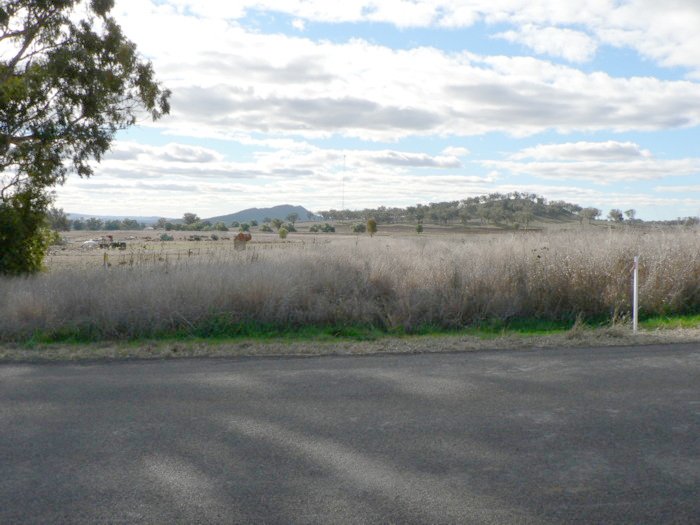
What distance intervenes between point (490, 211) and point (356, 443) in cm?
4111

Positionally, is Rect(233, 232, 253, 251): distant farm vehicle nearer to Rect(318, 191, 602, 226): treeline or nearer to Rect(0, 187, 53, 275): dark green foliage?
Rect(0, 187, 53, 275): dark green foliage

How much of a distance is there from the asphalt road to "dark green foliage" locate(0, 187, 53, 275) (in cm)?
1101

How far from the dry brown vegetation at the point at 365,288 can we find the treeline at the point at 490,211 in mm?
22080

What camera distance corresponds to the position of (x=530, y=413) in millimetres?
7426

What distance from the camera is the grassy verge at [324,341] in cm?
1124

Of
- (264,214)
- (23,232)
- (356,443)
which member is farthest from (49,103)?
(264,214)

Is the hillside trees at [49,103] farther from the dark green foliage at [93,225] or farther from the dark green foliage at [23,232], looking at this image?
the dark green foliage at [93,225]

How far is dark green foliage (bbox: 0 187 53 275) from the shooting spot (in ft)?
64.4

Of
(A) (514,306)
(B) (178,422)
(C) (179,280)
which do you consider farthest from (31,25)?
(B) (178,422)

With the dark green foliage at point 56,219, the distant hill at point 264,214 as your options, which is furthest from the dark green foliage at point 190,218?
the dark green foliage at point 56,219

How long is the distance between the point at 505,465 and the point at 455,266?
11.2 metres

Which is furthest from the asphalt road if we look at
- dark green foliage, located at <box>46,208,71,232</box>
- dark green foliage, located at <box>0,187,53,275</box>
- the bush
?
the bush

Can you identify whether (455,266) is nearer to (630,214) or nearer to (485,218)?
(630,214)

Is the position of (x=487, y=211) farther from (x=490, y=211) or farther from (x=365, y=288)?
(x=365, y=288)
